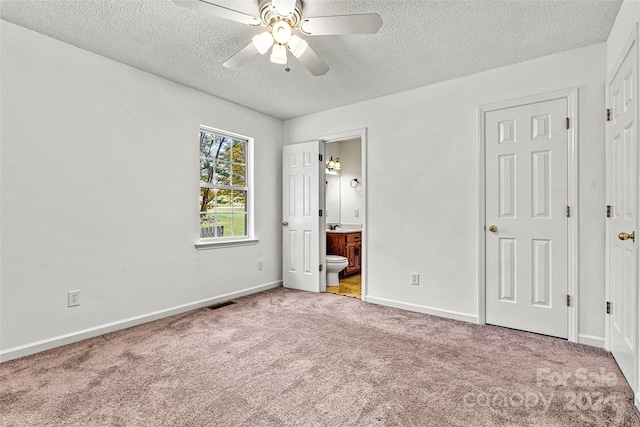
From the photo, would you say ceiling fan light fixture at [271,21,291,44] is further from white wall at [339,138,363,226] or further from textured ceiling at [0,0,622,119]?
white wall at [339,138,363,226]

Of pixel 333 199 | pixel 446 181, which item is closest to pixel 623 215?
pixel 446 181

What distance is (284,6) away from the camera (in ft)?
5.85

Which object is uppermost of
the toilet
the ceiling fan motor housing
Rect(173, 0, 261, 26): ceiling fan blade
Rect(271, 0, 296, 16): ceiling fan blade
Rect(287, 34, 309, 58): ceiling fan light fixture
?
the ceiling fan motor housing

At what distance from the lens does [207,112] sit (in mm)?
3615

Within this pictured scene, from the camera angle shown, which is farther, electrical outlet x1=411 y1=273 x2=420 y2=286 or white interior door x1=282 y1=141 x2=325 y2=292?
white interior door x1=282 y1=141 x2=325 y2=292

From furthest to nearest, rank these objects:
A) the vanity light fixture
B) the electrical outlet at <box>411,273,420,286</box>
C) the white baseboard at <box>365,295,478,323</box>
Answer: the vanity light fixture → the electrical outlet at <box>411,273,420,286</box> → the white baseboard at <box>365,295,478,323</box>

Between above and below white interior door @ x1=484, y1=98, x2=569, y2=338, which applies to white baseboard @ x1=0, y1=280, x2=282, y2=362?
below

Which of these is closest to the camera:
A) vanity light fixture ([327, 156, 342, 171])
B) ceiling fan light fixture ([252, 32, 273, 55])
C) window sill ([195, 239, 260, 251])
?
ceiling fan light fixture ([252, 32, 273, 55])

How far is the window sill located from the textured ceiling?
5.56 ft

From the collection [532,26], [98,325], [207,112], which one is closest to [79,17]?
[207,112]

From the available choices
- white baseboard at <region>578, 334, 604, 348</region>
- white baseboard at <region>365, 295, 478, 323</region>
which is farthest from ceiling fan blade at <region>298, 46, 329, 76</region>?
white baseboard at <region>578, 334, 604, 348</region>

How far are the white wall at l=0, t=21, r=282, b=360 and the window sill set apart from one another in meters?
0.08

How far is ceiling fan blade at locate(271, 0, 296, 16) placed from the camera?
1751 mm

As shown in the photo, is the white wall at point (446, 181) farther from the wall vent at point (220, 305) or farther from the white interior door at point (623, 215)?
the wall vent at point (220, 305)
